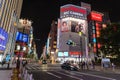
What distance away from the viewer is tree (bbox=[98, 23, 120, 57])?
155 feet

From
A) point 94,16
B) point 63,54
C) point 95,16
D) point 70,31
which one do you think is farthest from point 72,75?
point 95,16

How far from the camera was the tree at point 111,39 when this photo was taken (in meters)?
47.3

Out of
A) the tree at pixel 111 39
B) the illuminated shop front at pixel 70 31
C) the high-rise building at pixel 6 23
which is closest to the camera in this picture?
the high-rise building at pixel 6 23

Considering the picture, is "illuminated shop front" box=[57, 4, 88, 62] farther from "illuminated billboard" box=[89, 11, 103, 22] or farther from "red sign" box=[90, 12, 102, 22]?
"red sign" box=[90, 12, 102, 22]

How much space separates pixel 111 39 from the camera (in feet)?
158

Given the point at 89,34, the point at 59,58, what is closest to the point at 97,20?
the point at 89,34

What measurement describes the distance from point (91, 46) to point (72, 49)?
17.4 meters

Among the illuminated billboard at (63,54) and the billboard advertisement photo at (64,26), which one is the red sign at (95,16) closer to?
the billboard advertisement photo at (64,26)

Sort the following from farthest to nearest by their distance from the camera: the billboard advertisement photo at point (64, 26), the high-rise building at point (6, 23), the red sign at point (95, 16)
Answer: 1. the red sign at point (95, 16)
2. the billboard advertisement photo at point (64, 26)
3. the high-rise building at point (6, 23)

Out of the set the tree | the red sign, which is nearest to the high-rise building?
the tree

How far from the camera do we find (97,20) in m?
119

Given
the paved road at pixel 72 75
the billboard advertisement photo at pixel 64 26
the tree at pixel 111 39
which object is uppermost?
the billboard advertisement photo at pixel 64 26

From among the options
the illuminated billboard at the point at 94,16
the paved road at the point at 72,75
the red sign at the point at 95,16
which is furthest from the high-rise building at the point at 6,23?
the red sign at the point at 95,16

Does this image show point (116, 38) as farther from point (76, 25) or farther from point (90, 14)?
point (90, 14)
